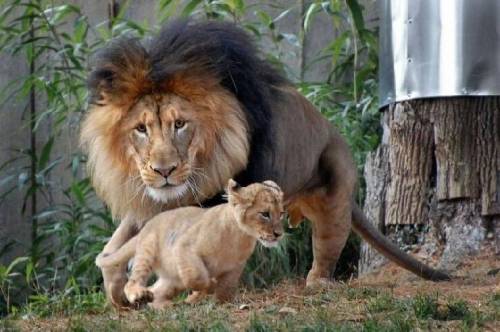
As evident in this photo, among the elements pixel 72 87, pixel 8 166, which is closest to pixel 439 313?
pixel 72 87

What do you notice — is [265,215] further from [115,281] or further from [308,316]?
[115,281]

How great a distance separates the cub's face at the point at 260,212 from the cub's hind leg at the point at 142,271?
50cm

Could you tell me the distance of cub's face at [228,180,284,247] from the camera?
5.75 m

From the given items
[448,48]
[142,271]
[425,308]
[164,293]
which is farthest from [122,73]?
[425,308]

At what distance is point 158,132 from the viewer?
6.20 meters

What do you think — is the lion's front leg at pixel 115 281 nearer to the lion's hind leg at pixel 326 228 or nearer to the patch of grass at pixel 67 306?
the patch of grass at pixel 67 306

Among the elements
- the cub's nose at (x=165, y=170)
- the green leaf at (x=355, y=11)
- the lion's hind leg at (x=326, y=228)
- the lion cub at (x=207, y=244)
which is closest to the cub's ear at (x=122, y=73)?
the cub's nose at (x=165, y=170)

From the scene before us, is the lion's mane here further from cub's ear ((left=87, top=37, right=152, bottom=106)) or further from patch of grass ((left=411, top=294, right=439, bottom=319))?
patch of grass ((left=411, top=294, right=439, bottom=319))

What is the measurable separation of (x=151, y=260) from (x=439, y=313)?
1.37 m

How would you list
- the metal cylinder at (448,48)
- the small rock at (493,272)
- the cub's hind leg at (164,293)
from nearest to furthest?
the cub's hind leg at (164,293) → the small rock at (493,272) → the metal cylinder at (448,48)

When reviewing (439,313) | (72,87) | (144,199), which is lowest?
(439,313)

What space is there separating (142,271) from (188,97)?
84 cm

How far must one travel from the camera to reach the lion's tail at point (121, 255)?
20.6ft

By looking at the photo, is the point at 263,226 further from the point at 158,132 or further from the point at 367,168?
the point at 367,168
